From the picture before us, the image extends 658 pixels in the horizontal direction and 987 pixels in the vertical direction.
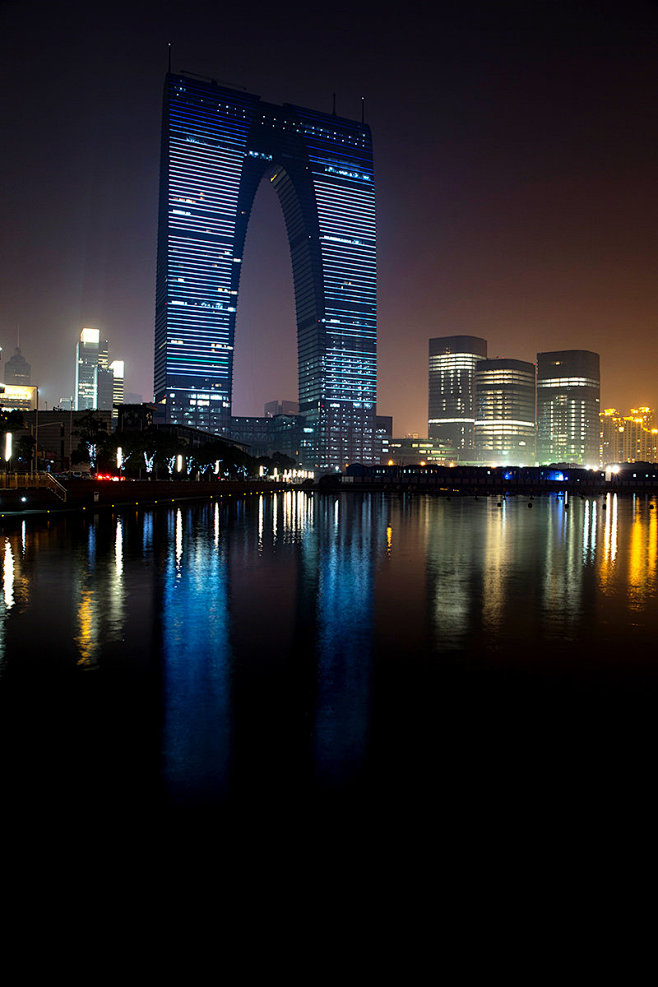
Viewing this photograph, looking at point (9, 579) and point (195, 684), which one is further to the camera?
point (9, 579)

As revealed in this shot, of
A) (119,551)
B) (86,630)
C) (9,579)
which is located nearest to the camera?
(86,630)

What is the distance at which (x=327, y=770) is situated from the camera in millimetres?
5945

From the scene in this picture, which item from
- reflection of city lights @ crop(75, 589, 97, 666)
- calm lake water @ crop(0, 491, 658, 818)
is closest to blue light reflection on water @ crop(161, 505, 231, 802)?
calm lake water @ crop(0, 491, 658, 818)

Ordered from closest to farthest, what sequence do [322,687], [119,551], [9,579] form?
[322,687] < [9,579] < [119,551]

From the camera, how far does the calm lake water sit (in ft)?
18.7

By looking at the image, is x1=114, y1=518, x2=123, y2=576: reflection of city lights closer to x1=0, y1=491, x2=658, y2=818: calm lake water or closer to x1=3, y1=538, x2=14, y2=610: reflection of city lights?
x1=0, y1=491, x2=658, y2=818: calm lake water

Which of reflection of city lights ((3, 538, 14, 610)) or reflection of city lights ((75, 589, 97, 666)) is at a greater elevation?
reflection of city lights ((3, 538, 14, 610))

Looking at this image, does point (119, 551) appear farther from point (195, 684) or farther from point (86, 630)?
point (195, 684)

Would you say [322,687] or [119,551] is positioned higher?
[119,551]

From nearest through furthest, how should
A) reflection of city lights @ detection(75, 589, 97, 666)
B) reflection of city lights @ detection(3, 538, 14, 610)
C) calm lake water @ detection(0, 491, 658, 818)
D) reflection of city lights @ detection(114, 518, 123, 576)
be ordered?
1. calm lake water @ detection(0, 491, 658, 818)
2. reflection of city lights @ detection(75, 589, 97, 666)
3. reflection of city lights @ detection(3, 538, 14, 610)
4. reflection of city lights @ detection(114, 518, 123, 576)

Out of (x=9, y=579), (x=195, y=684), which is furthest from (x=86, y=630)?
(x=9, y=579)

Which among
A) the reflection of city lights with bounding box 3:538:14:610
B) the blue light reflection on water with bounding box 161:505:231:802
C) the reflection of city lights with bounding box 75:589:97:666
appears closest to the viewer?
the blue light reflection on water with bounding box 161:505:231:802

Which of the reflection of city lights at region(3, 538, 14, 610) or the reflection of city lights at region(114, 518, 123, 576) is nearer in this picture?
the reflection of city lights at region(3, 538, 14, 610)

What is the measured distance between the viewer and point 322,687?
852cm
